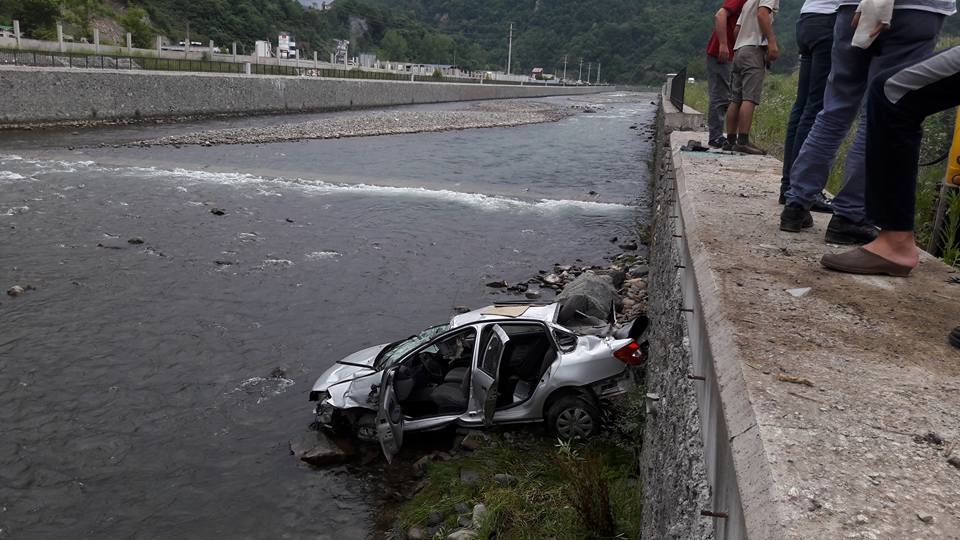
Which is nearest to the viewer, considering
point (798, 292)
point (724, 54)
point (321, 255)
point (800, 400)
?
point (800, 400)

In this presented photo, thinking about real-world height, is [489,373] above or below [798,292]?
below

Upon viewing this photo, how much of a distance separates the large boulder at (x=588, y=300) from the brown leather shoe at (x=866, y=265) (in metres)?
5.09

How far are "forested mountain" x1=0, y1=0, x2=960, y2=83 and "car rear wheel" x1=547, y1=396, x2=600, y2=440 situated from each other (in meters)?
50.5

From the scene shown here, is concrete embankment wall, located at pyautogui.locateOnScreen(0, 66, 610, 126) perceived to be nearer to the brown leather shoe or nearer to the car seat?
the car seat

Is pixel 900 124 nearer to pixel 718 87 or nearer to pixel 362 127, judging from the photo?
pixel 718 87

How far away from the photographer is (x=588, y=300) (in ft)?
31.4

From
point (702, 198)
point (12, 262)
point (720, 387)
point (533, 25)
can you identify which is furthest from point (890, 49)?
point (533, 25)

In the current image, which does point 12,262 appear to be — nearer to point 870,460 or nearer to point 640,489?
point 640,489

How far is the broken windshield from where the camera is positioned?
7.70 meters

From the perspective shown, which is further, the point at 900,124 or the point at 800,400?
the point at 900,124

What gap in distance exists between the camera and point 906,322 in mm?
3043

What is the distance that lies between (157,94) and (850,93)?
121ft

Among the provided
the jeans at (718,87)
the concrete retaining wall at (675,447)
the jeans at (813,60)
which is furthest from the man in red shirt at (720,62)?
the concrete retaining wall at (675,447)

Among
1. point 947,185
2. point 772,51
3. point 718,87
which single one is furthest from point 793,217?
point 718,87
